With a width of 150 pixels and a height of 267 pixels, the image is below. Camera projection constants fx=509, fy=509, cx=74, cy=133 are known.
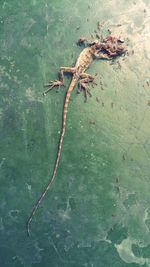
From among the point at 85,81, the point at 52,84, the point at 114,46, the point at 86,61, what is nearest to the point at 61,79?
the point at 52,84

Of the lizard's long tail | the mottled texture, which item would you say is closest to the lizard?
the lizard's long tail

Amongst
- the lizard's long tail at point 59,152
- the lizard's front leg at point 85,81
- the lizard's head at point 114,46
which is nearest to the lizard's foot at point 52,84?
the lizard's long tail at point 59,152

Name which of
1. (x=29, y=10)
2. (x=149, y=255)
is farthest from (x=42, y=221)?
(x=29, y=10)

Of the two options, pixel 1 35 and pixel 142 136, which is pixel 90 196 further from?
pixel 1 35

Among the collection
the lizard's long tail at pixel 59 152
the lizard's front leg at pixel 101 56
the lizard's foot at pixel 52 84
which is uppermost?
the lizard's front leg at pixel 101 56

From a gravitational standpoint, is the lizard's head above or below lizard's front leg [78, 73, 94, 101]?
above

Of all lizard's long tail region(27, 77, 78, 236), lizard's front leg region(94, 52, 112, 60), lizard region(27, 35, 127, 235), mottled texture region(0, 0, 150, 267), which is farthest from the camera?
lizard's front leg region(94, 52, 112, 60)

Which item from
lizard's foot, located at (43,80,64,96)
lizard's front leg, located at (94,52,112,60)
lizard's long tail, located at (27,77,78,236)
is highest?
lizard's front leg, located at (94,52,112,60)

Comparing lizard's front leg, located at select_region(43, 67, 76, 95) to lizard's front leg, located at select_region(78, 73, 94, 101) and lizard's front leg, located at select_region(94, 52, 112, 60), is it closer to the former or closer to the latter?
lizard's front leg, located at select_region(78, 73, 94, 101)

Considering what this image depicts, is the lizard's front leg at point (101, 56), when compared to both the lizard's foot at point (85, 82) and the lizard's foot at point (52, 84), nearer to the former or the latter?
the lizard's foot at point (85, 82)
